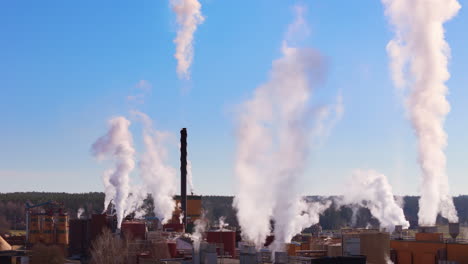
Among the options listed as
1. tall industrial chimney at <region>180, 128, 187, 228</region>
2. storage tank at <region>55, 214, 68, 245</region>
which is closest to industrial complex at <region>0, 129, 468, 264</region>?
storage tank at <region>55, 214, 68, 245</region>

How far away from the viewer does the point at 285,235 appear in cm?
6456

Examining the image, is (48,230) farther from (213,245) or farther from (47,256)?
(213,245)

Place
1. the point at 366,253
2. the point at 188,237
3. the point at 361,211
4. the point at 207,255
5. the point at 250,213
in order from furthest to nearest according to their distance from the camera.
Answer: the point at 361,211, the point at 250,213, the point at 188,237, the point at 366,253, the point at 207,255

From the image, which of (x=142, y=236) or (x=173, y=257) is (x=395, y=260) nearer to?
(x=173, y=257)

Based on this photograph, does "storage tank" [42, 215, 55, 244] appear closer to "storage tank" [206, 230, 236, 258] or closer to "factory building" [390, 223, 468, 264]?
"storage tank" [206, 230, 236, 258]

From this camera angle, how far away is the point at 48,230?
3637 inches

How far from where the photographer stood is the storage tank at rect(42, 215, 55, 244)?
91.3 m

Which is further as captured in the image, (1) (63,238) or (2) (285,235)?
(1) (63,238)


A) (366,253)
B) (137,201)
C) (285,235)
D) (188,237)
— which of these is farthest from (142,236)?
(137,201)

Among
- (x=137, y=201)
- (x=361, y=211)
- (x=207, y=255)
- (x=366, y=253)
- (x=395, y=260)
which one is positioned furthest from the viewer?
(x=361, y=211)

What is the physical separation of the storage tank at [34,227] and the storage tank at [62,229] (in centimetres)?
319

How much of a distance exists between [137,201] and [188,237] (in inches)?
1657

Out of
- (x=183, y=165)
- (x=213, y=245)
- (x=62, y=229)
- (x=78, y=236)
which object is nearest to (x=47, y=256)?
(x=78, y=236)

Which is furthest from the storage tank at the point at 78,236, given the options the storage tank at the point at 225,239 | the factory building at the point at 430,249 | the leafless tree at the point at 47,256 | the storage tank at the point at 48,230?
the factory building at the point at 430,249
